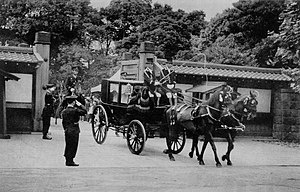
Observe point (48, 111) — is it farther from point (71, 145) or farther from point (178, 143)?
point (178, 143)

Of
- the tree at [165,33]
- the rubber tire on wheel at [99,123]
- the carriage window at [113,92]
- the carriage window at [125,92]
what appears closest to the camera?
the tree at [165,33]

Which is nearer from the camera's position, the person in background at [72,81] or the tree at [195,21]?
the person in background at [72,81]

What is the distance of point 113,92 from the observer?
616 cm

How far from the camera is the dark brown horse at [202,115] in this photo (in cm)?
606

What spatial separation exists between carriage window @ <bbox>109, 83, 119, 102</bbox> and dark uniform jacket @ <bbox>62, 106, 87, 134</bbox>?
1.23 meters

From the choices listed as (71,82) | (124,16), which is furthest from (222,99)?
(71,82)

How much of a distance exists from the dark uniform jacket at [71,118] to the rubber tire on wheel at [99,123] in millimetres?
1994

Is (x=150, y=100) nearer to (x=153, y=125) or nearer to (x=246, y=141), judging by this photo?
(x=153, y=125)

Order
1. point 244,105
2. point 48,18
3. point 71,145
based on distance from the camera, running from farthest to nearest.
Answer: point 244,105 → point 71,145 → point 48,18

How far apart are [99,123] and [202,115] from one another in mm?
1398

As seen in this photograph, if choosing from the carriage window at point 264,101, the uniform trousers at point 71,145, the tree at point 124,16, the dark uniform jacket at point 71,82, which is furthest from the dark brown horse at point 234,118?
the carriage window at point 264,101

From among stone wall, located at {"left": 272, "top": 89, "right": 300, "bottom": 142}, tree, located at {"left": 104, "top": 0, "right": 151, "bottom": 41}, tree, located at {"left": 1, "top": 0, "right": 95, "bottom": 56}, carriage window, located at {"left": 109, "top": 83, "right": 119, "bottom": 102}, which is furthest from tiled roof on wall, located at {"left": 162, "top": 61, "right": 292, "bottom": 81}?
tree, located at {"left": 1, "top": 0, "right": 95, "bottom": 56}

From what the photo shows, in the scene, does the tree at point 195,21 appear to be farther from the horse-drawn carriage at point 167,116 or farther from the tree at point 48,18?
the horse-drawn carriage at point 167,116

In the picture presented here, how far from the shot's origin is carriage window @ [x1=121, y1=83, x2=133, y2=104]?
19.5 ft
